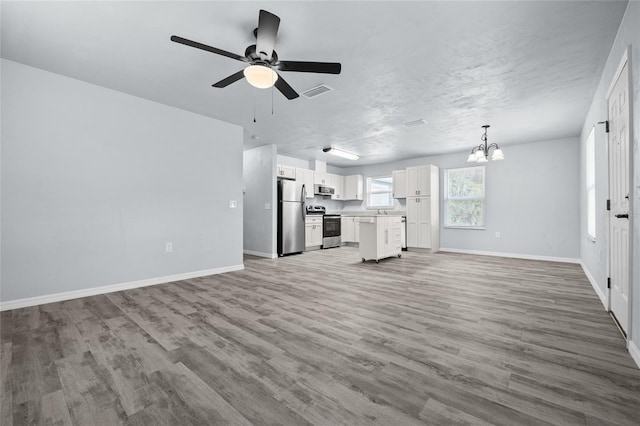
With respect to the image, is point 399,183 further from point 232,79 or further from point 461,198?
point 232,79

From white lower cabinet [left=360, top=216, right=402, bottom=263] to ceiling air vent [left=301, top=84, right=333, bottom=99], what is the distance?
104 inches

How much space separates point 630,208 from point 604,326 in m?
1.08

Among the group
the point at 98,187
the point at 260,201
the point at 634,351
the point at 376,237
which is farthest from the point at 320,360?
the point at 260,201

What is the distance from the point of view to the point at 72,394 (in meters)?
1.47

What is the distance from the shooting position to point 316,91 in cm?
348

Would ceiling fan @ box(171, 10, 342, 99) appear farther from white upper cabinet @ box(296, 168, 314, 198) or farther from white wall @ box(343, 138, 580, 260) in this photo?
white wall @ box(343, 138, 580, 260)

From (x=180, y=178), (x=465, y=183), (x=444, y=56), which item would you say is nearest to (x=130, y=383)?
(x=180, y=178)

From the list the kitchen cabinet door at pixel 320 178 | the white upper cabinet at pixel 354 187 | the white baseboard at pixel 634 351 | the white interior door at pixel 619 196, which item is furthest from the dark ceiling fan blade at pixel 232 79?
the white upper cabinet at pixel 354 187

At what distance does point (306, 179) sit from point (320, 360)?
584 centimetres

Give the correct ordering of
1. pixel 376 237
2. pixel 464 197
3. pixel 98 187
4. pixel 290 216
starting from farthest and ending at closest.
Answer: pixel 464 197
pixel 290 216
pixel 376 237
pixel 98 187

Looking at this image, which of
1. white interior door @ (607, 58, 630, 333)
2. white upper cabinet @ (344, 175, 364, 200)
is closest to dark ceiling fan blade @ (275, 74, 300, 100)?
white interior door @ (607, 58, 630, 333)

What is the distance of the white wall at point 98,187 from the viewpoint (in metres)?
2.87

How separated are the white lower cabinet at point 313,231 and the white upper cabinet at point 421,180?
2.54 meters

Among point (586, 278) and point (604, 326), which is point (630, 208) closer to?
point (604, 326)
